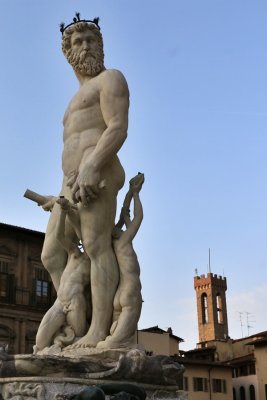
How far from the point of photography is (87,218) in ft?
26.6

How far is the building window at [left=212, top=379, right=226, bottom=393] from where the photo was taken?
53.8 m

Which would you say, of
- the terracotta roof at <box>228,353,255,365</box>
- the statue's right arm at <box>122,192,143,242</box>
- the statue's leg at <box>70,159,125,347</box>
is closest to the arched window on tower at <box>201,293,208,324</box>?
the terracotta roof at <box>228,353,255,365</box>

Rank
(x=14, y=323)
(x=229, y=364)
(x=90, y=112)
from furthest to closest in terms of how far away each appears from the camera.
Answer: (x=229, y=364)
(x=14, y=323)
(x=90, y=112)

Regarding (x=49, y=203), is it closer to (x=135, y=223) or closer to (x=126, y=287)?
(x=135, y=223)

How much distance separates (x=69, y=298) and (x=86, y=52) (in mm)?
3186

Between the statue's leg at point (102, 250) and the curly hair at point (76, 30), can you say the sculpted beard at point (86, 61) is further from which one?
the statue's leg at point (102, 250)

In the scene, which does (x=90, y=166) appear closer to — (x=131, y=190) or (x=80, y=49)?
(x=131, y=190)

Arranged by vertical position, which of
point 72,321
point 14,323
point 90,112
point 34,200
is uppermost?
point 14,323

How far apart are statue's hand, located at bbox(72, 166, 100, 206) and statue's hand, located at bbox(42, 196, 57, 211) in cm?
60

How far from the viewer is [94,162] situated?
8000 millimetres

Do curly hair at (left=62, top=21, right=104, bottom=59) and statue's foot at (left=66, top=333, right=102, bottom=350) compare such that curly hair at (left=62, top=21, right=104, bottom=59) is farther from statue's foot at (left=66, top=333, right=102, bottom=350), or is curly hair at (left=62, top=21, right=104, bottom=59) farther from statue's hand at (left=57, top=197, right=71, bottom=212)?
statue's foot at (left=66, top=333, right=102, bottom=350)

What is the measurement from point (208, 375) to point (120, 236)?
47.5 meters

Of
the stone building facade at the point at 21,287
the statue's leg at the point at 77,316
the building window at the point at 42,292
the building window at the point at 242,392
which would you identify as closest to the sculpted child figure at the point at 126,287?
the statue's leg at the point at 77,316

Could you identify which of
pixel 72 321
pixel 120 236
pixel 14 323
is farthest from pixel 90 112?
pixel 14 323
